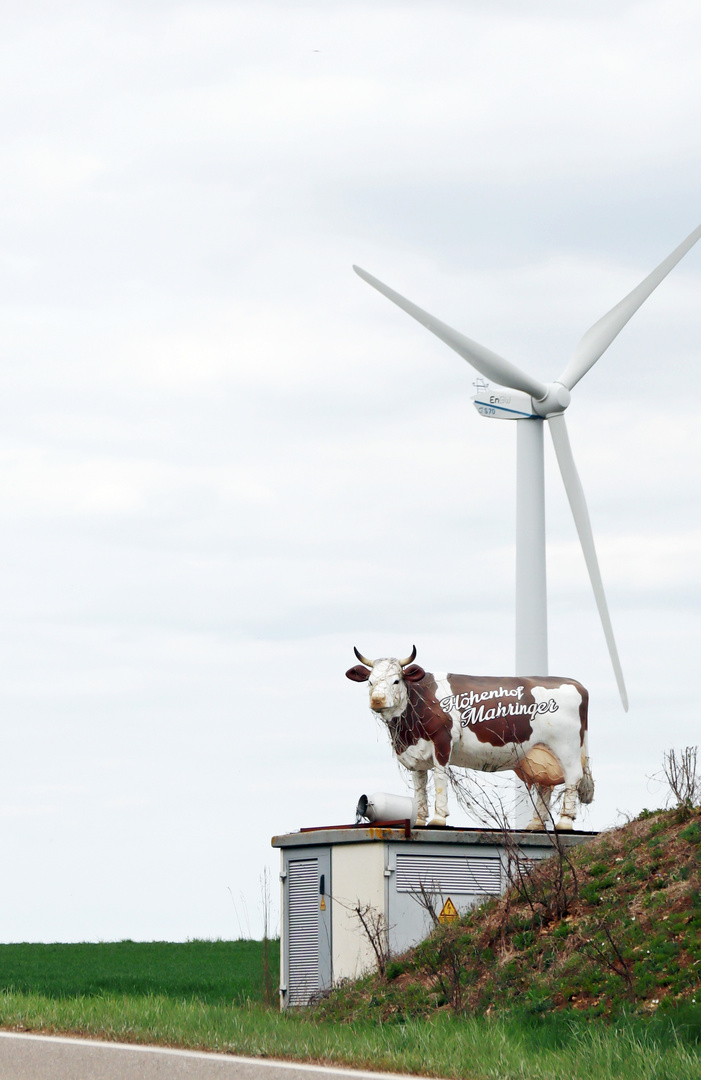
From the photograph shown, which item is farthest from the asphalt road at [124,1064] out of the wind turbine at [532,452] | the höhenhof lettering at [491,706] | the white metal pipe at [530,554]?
the wind turbine at [532,452]

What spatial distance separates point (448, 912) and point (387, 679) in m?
3.41

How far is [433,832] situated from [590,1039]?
281 inches

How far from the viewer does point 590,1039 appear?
12.5 m

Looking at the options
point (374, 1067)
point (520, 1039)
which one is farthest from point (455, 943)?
point (374, 1067)

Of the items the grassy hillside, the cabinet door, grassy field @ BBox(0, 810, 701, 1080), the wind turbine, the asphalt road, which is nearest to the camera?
the asphalt road

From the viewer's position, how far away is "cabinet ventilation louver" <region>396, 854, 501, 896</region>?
1916 centimetres

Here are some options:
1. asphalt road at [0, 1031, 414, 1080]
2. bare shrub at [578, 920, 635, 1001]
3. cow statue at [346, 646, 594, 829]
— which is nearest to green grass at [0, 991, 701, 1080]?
asphalt road at [0, 1031, 414, 1080]

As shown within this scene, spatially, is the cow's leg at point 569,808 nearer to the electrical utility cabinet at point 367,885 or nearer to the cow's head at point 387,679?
the electrical utility cabinet at point 367,885

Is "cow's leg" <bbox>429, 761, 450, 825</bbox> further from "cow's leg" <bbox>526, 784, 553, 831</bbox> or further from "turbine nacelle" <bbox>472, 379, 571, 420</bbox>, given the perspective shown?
"turbine nacelle" <bbox>472, 379, 571, 420</bbox>

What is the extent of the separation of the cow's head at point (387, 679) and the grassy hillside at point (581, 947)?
319cm

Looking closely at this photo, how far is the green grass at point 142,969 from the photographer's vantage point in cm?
2738

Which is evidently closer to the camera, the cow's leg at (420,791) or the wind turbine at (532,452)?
the cow's leg at (420,791)

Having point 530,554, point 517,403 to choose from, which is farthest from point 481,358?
point 530,554

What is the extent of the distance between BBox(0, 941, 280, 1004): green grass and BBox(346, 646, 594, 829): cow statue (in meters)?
4.52
